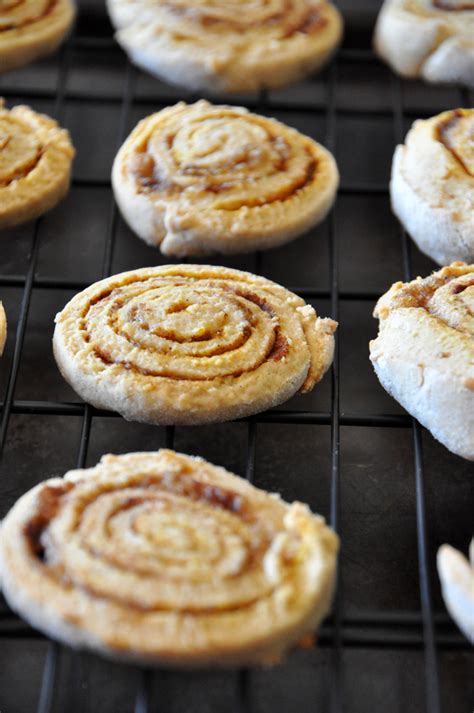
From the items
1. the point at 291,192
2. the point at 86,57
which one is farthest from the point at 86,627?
the point at 86,57

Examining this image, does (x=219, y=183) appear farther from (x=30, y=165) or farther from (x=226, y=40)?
(x=226, y=40)

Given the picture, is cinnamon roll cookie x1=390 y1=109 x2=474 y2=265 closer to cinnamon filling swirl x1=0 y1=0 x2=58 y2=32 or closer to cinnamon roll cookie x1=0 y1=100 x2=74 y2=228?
cinnamon roll cookie x1=0 y1=100 x2=74 y2=228

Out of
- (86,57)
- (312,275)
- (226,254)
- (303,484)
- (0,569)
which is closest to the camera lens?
(0,569)

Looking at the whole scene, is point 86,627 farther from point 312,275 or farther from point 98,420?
point 312,275

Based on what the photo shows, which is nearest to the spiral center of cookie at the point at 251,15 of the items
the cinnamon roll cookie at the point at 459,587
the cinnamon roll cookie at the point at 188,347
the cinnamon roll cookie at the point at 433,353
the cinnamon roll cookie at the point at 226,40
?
the cinnamon roll cookie at the point at 226,40

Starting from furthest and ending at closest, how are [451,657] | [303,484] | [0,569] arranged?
[303,484], [451,657], [0,569]

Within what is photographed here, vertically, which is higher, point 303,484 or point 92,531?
point 92,531
